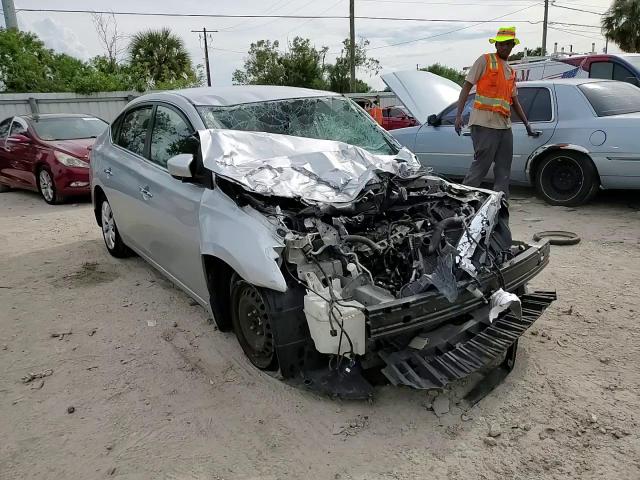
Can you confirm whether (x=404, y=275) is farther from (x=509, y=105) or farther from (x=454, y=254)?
(x=509, y=105)

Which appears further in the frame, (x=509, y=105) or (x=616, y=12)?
(x=616, y=12)

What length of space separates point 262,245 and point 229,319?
38.3 inches

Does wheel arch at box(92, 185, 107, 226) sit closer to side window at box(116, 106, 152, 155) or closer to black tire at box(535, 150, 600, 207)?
side window at box(116, 106, 152, 155)

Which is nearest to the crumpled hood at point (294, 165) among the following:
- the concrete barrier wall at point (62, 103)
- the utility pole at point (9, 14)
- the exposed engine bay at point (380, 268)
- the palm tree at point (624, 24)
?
the exposed engine bay at point (380, 268)

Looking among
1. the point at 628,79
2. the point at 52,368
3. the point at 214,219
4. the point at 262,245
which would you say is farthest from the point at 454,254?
the point at 628,79

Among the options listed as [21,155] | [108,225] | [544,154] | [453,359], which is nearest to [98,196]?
[108,225]

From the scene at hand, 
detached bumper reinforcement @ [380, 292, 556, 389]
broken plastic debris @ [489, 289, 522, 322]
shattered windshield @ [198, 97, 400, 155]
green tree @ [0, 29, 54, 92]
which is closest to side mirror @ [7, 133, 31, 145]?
shattered windshield @ [198, 97, 400, 155]

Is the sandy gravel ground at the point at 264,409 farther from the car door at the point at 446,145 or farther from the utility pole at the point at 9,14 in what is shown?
the utility pole at the point at 9,14

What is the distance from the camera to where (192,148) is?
358cm

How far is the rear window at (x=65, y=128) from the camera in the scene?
9.13 metres

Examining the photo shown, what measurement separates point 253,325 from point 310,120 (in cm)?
176

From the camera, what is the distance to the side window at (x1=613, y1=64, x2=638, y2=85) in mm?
9913

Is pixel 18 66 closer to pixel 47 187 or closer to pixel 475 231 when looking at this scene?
pixel 47 187

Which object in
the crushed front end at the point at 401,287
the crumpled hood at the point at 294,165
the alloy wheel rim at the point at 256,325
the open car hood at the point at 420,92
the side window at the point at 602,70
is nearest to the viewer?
the crushed front end at the point at 401,287
